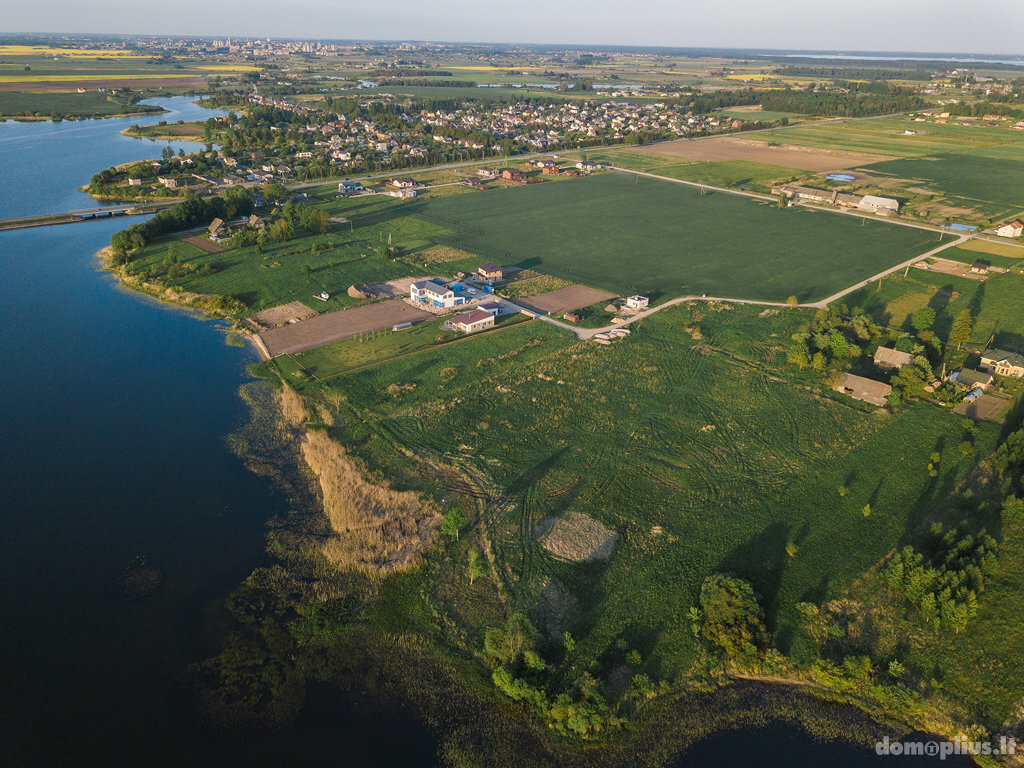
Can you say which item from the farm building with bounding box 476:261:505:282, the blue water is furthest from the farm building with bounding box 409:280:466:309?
the blue water

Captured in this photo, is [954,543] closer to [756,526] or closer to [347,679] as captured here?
[756,526]

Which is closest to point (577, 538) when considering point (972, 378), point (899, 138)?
point (972, 378)

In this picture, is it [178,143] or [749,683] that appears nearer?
[749,683]

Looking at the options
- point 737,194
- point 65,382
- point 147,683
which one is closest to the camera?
point 147,683

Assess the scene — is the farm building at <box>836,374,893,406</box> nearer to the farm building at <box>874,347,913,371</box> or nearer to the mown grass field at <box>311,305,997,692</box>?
the mown grass field at <box>311,305,997,692</box>

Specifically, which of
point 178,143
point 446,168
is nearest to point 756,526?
point 446,168

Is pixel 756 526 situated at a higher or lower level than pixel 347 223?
lower

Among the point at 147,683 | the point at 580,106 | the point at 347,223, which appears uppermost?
the point at 580,106
